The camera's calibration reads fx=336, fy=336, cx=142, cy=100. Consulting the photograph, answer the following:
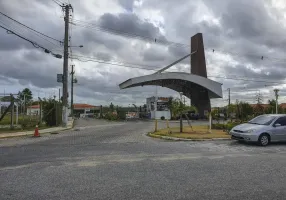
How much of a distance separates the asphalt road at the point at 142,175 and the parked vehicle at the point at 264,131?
3.07 m

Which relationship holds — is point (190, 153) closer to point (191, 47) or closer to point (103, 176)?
point (103, 176)

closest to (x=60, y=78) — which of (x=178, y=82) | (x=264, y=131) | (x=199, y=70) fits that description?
(x=264, y=131)

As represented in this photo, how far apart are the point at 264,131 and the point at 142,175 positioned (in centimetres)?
945

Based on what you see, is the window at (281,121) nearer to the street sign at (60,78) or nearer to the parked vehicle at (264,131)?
the parked vehicle at (264,131)

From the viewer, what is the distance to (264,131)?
52.2 feet

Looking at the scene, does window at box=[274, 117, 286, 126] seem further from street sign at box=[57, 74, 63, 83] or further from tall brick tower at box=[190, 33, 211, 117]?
tall brick tower at box=[190, 33, 211, 117]

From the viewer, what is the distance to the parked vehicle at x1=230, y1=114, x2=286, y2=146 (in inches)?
620

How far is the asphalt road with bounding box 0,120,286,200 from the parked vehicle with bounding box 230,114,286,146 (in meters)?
3.07

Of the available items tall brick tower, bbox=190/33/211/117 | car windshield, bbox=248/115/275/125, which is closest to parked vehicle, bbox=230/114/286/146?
car windshield, bbox=248/115/275/125

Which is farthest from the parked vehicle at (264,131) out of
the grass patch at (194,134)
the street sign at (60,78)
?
the street sign at (60,78)

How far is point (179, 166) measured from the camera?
32.0 feet

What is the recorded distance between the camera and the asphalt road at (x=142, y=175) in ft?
22.0

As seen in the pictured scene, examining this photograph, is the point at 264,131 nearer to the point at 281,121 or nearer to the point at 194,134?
the point at 281,121

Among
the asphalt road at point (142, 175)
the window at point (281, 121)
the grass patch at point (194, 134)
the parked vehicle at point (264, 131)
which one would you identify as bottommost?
the asphalt road at point (142, 175)
